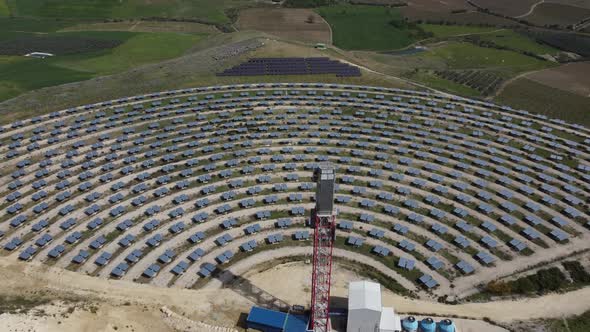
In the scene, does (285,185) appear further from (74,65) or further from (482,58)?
(482,58)

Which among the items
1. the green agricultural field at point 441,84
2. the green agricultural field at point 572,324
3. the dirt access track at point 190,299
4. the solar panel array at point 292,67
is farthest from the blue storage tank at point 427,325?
the solar panel array at point 292,67

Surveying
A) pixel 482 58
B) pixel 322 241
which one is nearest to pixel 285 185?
pixel 322 241

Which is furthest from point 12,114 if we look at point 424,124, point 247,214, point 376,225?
point 424,124

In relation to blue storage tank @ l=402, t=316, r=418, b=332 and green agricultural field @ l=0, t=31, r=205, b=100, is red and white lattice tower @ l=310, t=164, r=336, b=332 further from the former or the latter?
green agricultural field @ l=0, t=31, r=205, b=100

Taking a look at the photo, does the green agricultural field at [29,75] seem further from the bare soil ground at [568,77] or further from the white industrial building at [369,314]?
the bare soil ground at [568,77]

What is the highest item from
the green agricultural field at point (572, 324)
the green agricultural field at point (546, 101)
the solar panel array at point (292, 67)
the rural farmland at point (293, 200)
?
the solar panel array at point (292, 67)

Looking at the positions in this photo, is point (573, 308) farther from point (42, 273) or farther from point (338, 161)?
point (42, 273)
